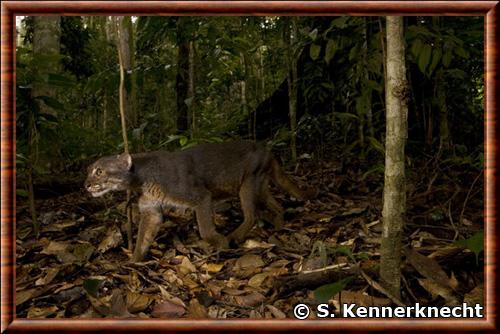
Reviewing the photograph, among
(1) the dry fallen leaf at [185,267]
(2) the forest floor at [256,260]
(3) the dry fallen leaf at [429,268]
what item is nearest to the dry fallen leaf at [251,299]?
(2) the forest floor at [256,260]

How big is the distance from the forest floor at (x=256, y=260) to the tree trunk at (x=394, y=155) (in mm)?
156

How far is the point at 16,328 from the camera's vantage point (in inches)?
82.1

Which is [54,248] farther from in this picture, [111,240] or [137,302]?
[137,302]

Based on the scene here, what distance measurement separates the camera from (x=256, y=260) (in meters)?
3.48

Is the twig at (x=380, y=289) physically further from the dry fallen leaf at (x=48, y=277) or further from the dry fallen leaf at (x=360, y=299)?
the dry fallen leaf at (x=48, y=277)

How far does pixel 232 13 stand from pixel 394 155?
110cm

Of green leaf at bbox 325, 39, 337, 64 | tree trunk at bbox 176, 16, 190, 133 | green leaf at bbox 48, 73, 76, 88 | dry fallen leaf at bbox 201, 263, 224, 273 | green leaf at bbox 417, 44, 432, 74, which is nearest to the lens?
green leaf at bbox 417, 44, 432, 74

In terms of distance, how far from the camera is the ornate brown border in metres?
2.00

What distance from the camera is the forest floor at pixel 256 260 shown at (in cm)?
264

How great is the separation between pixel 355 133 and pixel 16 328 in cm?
559

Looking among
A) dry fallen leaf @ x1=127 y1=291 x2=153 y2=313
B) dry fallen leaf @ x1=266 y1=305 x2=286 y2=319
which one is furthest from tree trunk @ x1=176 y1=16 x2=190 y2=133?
dry fallen leaf @ x1=266 y1=305 x2=286 y2=319

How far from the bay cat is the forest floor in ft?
0.57

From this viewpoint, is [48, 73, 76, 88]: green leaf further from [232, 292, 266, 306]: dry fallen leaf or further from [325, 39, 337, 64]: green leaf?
[232, 292, 266, 306]: dry fallen leaf
